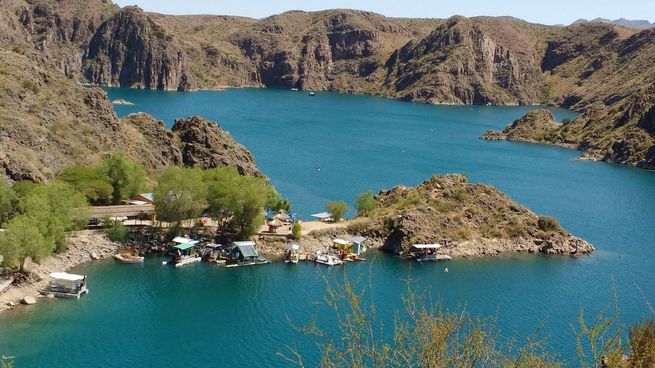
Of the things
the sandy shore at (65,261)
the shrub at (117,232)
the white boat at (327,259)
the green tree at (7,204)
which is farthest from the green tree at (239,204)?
the green tree at (7,204)

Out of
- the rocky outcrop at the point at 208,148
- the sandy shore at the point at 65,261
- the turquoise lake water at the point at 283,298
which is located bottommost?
the turquoise lake water at the point at 283,298

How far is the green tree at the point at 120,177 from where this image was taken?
86750 millimetres

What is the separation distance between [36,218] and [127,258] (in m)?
10.5

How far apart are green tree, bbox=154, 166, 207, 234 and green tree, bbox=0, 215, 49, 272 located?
16.5 m

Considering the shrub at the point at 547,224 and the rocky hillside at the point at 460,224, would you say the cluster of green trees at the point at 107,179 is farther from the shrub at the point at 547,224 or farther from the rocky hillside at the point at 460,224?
the shrub at the point at 547,224

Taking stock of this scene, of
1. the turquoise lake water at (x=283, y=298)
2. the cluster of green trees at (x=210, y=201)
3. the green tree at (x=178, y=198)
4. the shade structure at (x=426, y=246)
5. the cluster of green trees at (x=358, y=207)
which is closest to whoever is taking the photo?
the turquoise lake water at (x=283, y=298)

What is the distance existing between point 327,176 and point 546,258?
181 ft

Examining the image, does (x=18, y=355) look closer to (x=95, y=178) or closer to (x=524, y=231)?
(x=95, y=178)

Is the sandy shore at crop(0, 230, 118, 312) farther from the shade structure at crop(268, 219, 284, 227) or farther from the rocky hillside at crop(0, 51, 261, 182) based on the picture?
the shade structure at crop(268, 219, 284, 227)

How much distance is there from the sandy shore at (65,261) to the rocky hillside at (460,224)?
30.5 m

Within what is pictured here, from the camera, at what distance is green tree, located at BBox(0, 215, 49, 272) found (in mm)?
62562

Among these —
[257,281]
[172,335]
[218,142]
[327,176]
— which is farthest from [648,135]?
[172,335]

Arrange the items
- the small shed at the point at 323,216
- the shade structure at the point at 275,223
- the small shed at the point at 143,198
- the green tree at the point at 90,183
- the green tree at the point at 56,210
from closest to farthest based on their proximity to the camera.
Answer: the green tree at the point at 56,210
the green tree at the point at 90,183
the shade structure at the point at 275,223
the small shed at the point at 143,198
the small shed at the point at 323,216

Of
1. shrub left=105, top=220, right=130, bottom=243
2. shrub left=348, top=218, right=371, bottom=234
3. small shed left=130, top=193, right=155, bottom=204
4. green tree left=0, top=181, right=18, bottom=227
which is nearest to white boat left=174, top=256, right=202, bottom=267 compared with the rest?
shrub left=105, top=220, right=130, bottom=243
